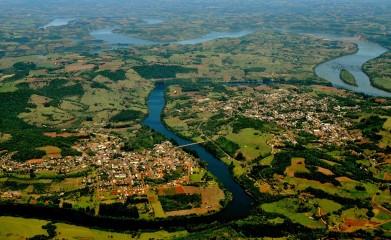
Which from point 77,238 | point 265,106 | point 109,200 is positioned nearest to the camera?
point 77,238

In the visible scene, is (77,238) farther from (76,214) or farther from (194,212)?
(194,212)

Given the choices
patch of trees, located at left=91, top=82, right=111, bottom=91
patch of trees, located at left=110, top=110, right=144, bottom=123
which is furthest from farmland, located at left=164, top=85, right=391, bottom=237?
patch of trees, located at left=91, top=82, right=111, bottom=91

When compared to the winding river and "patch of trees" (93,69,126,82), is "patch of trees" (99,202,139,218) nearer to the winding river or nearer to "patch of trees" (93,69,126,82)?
the winding river

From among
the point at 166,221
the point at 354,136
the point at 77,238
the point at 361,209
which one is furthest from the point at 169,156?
the point at 354,136

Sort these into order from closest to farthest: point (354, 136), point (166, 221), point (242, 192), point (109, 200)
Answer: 1. point (166, 221)
2. point (109, 200)
3. point (242, 192)
4. point (354, 136)

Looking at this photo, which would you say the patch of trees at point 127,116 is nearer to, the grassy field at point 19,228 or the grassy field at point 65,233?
the grassy field at point 19,228

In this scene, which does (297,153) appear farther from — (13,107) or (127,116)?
(13,107)
